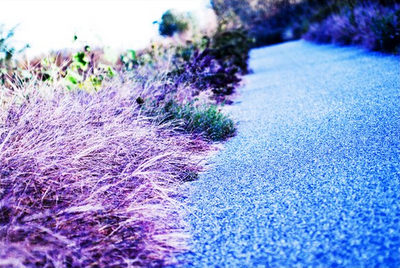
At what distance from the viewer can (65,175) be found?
7.80ft

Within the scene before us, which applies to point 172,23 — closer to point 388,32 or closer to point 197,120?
point 388,32

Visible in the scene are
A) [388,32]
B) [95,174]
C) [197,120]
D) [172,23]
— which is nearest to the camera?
[95,174]

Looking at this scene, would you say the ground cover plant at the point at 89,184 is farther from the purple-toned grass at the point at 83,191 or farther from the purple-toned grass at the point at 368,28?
the purple-toned grass at the point at 368,28

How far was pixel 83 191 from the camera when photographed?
233 centimetres

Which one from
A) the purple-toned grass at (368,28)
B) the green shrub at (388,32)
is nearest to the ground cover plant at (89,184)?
the green shrub at (388,32)

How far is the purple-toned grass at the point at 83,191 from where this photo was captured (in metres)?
1.74

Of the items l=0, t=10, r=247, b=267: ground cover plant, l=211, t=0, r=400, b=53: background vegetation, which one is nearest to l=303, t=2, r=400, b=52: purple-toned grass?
l=211, t=0, r=400, b=53: background vegetation

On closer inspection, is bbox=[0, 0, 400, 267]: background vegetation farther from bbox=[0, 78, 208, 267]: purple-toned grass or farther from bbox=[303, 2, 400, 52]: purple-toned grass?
bbox=[303, 2, 400, 52]: purple-toned grass

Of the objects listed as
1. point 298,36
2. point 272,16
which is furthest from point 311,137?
point 272,16

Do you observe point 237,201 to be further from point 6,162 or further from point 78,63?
point 78,63

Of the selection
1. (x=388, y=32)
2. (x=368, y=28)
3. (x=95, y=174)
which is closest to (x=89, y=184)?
(x=95, y=174)

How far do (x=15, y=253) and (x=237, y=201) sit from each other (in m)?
1.32

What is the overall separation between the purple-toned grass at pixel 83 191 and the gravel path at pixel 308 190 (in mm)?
240

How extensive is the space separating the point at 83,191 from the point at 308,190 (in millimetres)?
1420
